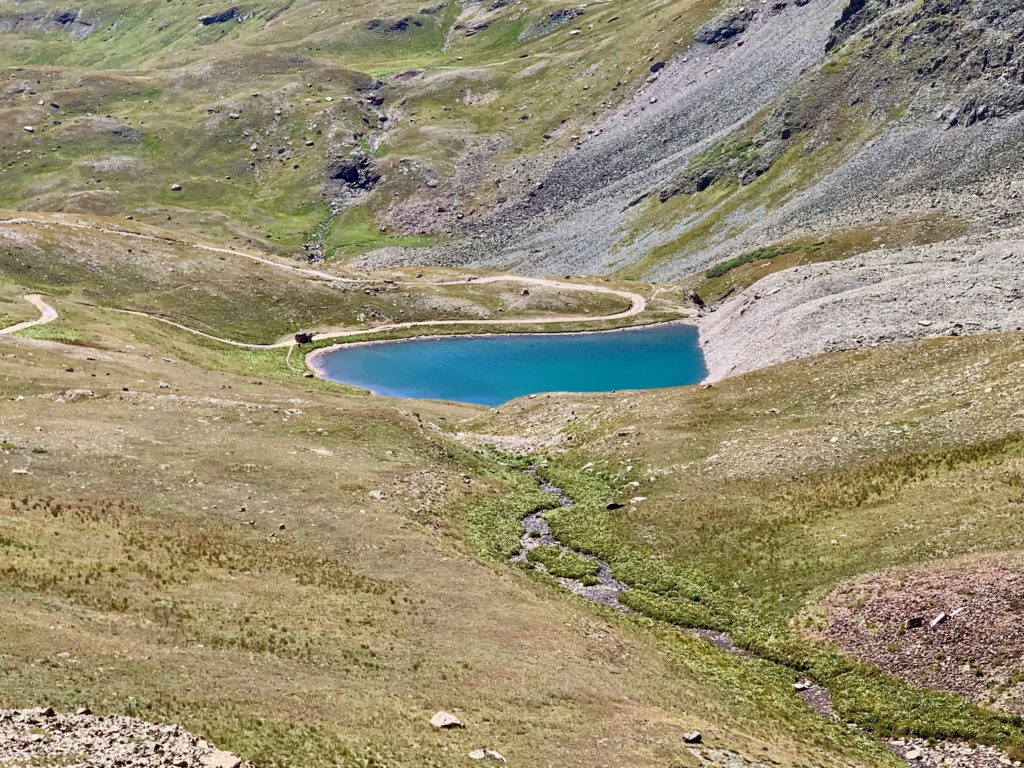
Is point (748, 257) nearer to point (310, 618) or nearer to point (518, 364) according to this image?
point (518, 364)

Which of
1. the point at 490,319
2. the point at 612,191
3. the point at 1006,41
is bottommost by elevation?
the point at 490,319

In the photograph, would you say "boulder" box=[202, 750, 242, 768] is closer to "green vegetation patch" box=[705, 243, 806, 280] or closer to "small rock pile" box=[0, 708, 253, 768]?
"small rock pile" box=[0, 708, 253, 768]

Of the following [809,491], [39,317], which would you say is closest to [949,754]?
[809,491]

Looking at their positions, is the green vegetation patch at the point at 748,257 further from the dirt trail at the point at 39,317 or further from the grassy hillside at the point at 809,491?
the dirt trail at the point at 39,317

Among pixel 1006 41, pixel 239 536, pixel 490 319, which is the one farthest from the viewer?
pixel 1006 41

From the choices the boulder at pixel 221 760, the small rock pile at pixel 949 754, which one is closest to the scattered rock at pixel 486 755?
the boulder at pixel 221 760

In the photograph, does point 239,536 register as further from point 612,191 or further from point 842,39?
point 842,39

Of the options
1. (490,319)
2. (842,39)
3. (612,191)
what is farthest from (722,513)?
(842,39)
